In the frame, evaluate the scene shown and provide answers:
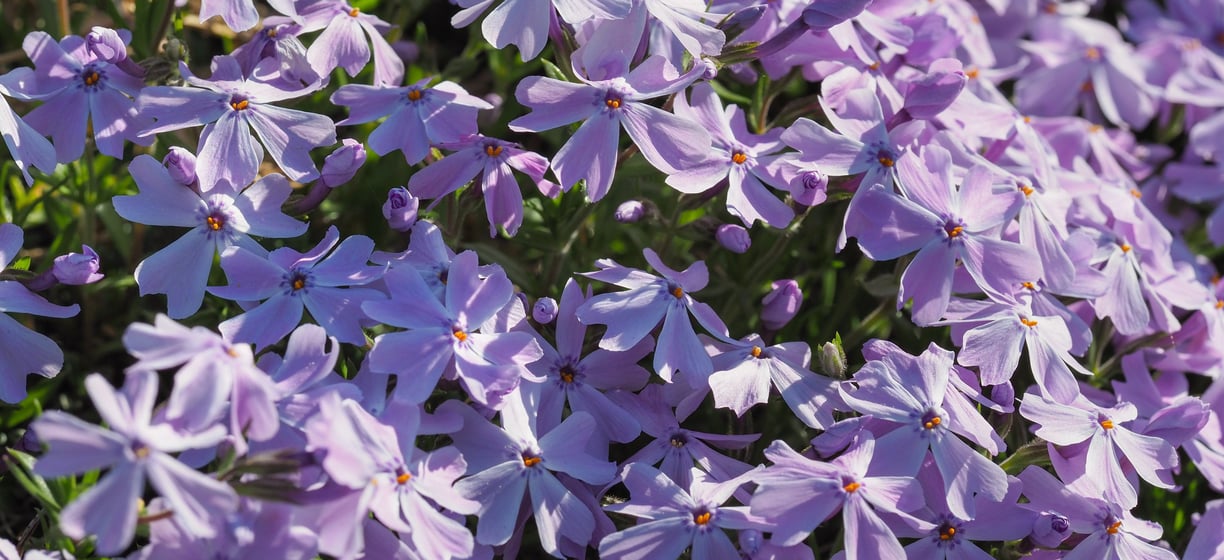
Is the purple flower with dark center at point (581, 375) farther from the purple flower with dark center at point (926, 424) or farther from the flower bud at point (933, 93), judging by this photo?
the flower bud at point (933, 93)

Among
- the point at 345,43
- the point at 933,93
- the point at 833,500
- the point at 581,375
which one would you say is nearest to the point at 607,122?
the point at 581,375

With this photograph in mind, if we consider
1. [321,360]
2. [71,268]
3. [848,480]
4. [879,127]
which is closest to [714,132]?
[879,127]

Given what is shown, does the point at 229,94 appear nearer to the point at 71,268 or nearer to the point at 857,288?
the point at 71,268

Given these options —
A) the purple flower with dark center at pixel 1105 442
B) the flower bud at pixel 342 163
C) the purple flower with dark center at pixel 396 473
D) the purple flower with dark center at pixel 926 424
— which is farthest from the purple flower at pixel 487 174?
the purple flower with dark center at pixel 1105 442

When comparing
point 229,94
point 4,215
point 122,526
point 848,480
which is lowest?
point 848,480

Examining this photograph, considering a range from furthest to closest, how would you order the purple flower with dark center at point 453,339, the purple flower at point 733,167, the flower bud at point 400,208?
the purple flower at point 733,167 < the flower bud at point 400,208 < the purple flower with dark center at point 453,339

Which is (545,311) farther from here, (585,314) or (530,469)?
(530,469)
